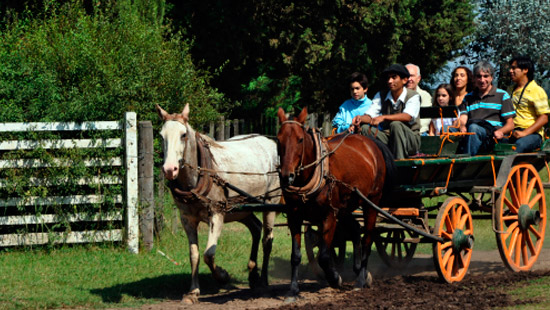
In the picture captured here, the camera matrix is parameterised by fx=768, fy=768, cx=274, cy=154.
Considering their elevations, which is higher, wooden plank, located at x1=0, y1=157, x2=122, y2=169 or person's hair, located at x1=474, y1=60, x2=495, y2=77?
person's hair, located at x1=474, y1=60, x2=495, y2=77

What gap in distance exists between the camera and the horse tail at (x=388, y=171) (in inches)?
353

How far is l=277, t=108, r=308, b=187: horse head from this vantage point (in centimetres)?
773

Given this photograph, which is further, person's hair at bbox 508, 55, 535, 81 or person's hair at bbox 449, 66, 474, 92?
person's hair at bbox 449, 66, 474, 92

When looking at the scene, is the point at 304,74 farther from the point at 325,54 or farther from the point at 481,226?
the point at 481,226

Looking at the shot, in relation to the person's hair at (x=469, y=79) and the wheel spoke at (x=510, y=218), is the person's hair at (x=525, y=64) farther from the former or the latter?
the wheel spoke at (x=510, y=218)

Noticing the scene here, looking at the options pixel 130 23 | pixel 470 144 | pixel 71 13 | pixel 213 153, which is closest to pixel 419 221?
pixel 470 144

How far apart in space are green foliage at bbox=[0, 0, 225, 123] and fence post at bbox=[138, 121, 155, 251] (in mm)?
708

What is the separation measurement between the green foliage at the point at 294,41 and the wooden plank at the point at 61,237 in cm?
1001

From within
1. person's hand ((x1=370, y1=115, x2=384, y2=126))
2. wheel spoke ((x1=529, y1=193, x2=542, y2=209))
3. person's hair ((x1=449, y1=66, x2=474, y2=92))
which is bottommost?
wheel spoke ((x1=529, y1=193, x2=542, y2=209))

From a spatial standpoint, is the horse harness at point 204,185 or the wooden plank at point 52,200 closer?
the horse harness at point 204,185

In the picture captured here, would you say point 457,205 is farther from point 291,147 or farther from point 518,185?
point 291,147

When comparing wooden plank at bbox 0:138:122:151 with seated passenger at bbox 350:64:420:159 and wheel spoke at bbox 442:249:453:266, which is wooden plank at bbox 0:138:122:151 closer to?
seated passenger at bbox 350:64:420:159

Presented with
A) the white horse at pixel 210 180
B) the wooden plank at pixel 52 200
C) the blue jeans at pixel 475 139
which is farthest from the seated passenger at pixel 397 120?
the wooden plank at pixel 52 200

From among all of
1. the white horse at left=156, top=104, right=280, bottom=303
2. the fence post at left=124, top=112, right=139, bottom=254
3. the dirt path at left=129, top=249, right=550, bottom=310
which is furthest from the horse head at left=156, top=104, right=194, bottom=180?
the fence post at left=124, top=112, right=139, bottom=254
